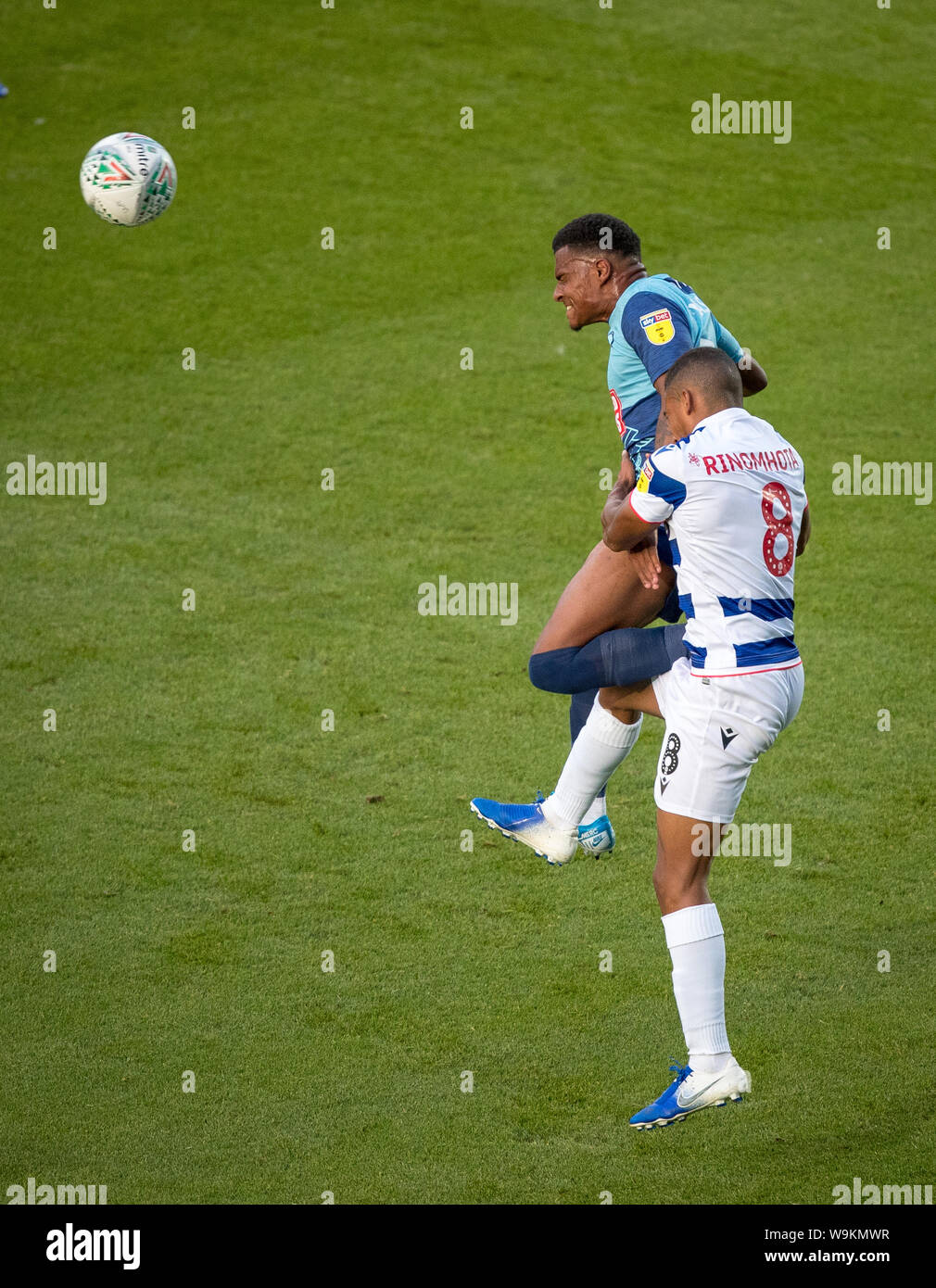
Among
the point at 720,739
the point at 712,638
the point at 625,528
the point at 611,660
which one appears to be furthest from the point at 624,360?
the point at 720,739

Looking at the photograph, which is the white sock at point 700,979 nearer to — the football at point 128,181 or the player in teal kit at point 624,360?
the player in teal kit at point 624,360

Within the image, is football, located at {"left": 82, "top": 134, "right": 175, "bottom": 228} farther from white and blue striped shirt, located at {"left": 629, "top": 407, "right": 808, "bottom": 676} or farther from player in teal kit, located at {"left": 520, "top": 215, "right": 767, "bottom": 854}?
white and blue striped shirt, located at {"left": 629, "top": 407, "right": 808, "bottom": 676}

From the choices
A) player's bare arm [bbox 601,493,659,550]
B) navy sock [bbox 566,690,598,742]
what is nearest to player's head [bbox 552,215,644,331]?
player's bare arm [bbox 601,493,659,550]

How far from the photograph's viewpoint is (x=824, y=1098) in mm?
4984

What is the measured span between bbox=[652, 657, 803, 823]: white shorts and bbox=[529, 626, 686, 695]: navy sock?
52cm

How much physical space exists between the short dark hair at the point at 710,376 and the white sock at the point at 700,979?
1568mm

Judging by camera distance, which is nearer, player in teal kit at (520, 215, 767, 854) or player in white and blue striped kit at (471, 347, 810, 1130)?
player in white and blue striped kit at (471, 347, 810, 1130)

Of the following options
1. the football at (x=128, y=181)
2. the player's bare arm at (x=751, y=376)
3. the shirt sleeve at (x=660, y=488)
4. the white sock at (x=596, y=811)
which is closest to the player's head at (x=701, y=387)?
the shirt sleeve at (x=660, y=488)

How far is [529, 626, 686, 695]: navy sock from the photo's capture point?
5.15m

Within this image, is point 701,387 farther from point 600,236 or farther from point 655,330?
point 600,236

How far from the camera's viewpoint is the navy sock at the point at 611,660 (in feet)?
16.9

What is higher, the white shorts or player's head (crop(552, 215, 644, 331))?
player's head (crop(552, 215, 644, 331))

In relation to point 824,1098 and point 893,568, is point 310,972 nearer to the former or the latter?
point 824,1098
